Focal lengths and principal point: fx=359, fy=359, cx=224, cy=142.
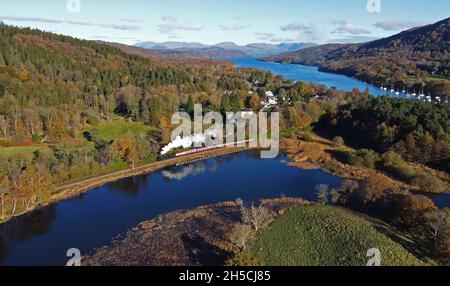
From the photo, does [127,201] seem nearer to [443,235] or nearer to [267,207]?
[267,207]

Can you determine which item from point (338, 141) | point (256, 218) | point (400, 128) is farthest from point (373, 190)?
point (338, 141)

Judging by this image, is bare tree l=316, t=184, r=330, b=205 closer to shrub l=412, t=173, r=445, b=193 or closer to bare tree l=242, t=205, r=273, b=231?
bare tree l=242, t=205, r=273, b=231

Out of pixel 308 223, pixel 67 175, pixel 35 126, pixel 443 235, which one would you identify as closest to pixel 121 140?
pixel 67 175

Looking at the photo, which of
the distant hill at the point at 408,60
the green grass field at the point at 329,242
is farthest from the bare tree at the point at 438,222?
the distant hill at the point at 408,60

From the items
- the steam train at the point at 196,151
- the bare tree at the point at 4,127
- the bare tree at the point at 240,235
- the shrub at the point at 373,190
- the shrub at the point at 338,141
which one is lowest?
the bare tree at the point at 240,235

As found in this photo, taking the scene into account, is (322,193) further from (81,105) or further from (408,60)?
(408,60)

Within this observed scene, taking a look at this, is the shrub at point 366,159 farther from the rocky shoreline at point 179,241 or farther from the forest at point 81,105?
the forest at point 81,105
